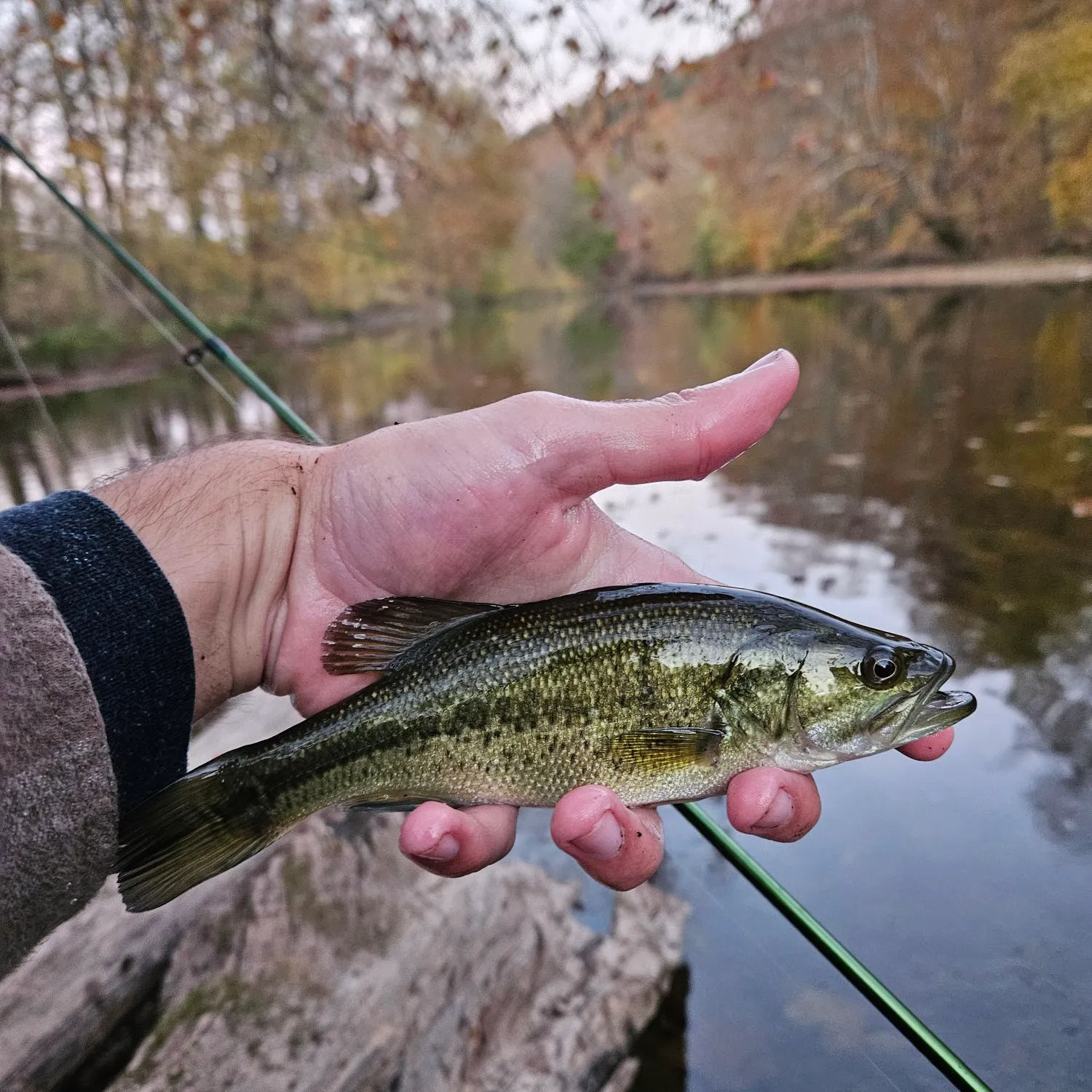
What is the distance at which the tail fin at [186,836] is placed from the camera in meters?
2.06

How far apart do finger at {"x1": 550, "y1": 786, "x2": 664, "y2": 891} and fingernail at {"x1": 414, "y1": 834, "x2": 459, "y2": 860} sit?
0.99 ft

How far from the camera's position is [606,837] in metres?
2.14

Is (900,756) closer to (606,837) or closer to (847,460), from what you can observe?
(606,837)

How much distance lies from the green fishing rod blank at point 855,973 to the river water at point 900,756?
0.95 m

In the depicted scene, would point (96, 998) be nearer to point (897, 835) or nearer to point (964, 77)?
point (897, 835)

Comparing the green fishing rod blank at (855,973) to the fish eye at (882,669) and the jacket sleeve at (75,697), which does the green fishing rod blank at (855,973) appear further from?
the jacket sleeve at (75,697)

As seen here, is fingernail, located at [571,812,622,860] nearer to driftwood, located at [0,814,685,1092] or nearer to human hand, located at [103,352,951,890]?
human hand, located at [103,352,951,890]

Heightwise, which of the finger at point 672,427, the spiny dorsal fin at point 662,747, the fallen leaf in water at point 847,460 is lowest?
the fallen leaf in water at point 847,460

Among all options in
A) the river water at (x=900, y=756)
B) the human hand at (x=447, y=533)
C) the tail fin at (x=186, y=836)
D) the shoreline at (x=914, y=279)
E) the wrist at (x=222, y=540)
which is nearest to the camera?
the tail fin at (x=186, y=836)

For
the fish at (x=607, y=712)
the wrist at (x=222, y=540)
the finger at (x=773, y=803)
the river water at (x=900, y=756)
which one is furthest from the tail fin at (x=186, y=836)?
the river water at (x=900, y=756)

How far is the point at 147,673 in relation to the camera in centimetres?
222

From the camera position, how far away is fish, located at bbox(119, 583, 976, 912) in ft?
7.21

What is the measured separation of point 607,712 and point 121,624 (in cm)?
139

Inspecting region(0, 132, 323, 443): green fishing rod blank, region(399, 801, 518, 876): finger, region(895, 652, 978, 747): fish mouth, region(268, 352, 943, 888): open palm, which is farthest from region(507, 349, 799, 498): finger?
region(0, 132, 323, 443): green fishing rod blank
